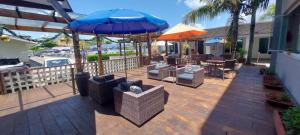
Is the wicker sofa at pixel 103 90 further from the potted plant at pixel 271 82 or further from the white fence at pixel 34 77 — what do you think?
the potted plant at pixel 271 82

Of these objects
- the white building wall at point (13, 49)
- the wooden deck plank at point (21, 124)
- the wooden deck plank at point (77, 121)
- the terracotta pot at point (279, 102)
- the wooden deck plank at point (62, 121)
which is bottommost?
the wooden deck plank at point (21, 124)

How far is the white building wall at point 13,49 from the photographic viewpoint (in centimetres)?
1447

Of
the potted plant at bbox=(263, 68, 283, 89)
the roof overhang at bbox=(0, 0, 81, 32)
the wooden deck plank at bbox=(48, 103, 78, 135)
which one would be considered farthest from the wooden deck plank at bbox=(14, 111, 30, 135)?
the potted plant at bbox=(263, 68, 283, 89)

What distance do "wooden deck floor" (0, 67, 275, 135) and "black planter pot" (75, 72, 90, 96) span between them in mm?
228

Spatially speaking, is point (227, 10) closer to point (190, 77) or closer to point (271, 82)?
point (271, 82)

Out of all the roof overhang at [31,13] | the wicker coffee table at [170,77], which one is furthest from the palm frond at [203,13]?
the roof overhang at [31,13]

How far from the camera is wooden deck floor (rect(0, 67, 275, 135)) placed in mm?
2625

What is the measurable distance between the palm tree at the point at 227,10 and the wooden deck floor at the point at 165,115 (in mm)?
4469

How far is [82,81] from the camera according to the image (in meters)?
4.46

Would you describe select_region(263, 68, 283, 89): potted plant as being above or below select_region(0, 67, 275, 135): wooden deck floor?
above

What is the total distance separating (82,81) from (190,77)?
346 centimetres

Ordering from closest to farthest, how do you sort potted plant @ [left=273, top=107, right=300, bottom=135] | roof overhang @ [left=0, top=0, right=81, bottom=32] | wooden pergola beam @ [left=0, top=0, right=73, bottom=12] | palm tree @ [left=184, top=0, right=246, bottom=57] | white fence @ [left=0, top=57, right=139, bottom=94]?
potted plant @ [left=273, top=107, right=300, bottom=135] → wooden pergola beam @ [left=0, top=0, right=73, bottom=12] → roof overhang @ [left=0, top=0, right=81, bottom=32] → white fence @ [left=0, top=57, right=139, bottom=94] → palm tree @ [left=184, top=0, right=246, bottom=57]

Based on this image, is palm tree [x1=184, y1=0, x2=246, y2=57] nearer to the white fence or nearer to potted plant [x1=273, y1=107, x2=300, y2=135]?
potted plant [x1=273, y1=107, x2=300, y2=135]

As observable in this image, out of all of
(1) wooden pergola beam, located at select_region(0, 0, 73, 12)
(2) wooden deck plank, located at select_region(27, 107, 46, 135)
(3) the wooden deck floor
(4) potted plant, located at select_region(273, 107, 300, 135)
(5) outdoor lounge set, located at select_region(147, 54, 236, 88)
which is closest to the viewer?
(4) potted plant, located at select_region(273, 107, 300, 135)
